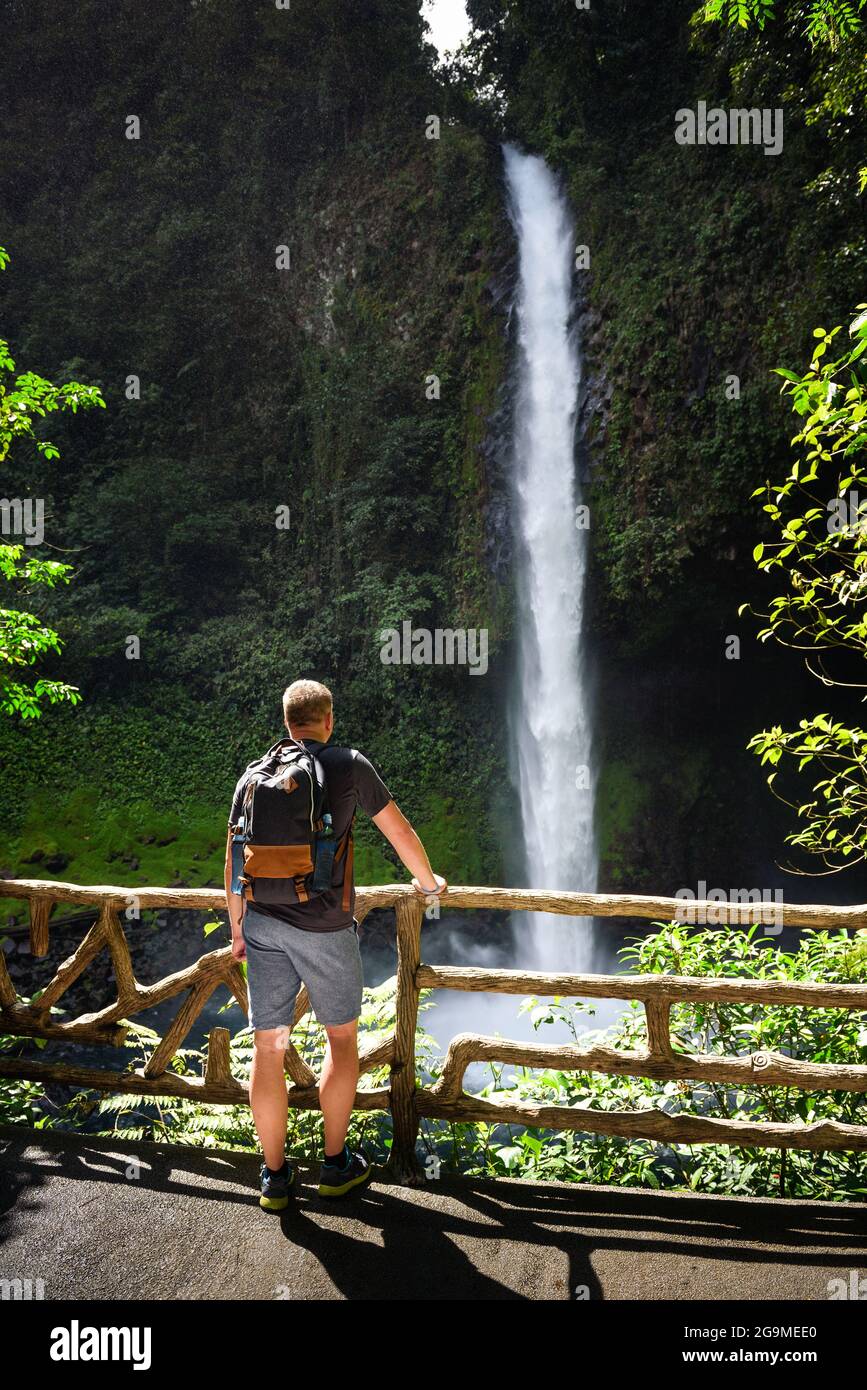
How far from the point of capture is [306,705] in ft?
9.67

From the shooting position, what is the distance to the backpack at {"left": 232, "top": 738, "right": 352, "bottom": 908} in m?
2.75

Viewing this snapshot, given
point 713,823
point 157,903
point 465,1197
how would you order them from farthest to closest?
1. point 713,823
2. point 157,903
3. point 465,1197

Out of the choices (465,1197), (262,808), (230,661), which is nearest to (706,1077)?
(465,1197)

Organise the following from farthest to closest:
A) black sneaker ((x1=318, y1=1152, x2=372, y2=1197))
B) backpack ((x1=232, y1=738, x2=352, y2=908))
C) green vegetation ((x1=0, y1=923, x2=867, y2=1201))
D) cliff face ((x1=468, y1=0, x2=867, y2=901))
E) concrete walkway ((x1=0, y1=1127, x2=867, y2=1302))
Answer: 1. cliff face ((x1=468, y1=0, x2=867, y2=901))
2. green vegetation ((x1=0, y1=923, x2=867, y2=1201))
3. black sneaker ((x1=318, y1=1152, x2=372, y2=1197))
4. backpack ((x1=232, y1=738, x2=352, y2=908))
5. concrete walkway ((x1=0, y1=1127, x2=867, y2=1302))

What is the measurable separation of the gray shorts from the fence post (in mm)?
460

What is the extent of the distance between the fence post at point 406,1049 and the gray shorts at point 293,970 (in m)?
0.46

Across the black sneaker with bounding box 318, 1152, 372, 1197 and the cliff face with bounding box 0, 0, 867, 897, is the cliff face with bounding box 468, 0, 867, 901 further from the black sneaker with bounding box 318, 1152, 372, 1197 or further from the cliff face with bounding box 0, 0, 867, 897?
the black sneaker with bounding box 318, 1152, 372, 1197

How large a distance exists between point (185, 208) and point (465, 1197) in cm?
1993

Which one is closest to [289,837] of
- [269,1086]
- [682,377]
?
[269,1086]

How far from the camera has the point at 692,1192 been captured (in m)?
3.21

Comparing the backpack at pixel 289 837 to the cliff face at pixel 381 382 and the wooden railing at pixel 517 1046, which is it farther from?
the cliff face at pixel 381 382

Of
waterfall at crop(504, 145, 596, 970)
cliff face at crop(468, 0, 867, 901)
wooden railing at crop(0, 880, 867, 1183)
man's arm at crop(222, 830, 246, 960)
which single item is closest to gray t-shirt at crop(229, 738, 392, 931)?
man's arm at crop(222, 830, 246, 960)

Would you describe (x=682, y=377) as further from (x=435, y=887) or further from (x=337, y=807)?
(x=337, y=807)

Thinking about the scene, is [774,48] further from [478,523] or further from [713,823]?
[713,823]
